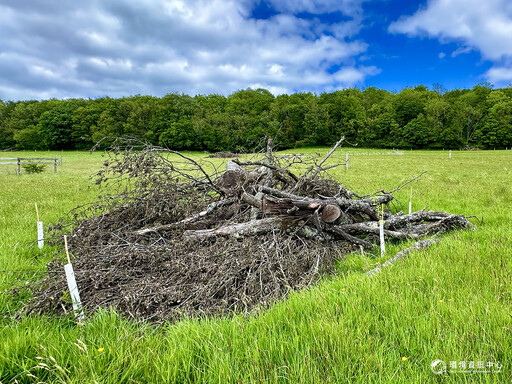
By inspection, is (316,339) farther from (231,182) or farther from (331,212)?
(231,182)

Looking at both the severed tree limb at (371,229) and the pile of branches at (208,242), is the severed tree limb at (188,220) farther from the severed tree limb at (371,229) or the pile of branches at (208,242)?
the severed tree limb at (371,229)

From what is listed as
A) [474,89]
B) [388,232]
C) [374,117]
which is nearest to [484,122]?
[474,89]

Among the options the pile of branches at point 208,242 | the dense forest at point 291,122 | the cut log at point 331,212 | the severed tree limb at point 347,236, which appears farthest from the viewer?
the dense forest at point 291,122

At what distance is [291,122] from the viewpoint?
7669 cm

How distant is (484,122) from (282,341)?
312ft

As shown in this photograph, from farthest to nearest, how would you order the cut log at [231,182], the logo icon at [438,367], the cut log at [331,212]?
1. the cut log at [231,182]
2. the cut log at [331,212]
3. the logo icon at [438,367]

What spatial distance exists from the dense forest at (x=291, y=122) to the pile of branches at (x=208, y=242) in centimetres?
6244

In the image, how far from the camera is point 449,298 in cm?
246

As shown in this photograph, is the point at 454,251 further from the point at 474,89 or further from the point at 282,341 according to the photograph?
the point at 474,89

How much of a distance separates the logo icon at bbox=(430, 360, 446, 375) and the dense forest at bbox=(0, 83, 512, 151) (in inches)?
2609

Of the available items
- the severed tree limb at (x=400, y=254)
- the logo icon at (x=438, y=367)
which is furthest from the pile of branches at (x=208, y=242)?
the logo icon at (x=438, y=367)

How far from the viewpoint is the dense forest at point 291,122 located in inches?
2776

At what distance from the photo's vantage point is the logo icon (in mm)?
1696

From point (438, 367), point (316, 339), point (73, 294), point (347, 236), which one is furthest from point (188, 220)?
point (438, 367)
